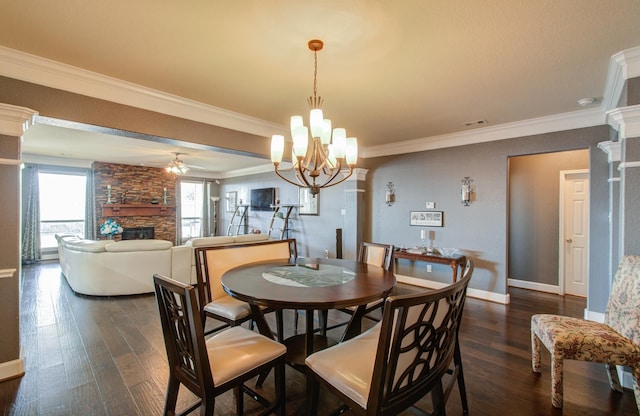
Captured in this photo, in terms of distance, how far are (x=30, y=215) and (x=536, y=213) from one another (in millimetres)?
10468

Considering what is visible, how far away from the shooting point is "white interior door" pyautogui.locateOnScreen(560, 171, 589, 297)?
439cm

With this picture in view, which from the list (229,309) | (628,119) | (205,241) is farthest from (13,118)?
(628,119)

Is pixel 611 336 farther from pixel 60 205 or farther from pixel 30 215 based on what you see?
pixel 60 205

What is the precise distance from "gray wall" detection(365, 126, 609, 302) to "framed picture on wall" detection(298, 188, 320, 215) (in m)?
1.76

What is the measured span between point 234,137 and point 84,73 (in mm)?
1527

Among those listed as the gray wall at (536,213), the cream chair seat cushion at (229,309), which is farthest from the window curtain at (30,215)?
the gray wall at (536,213)

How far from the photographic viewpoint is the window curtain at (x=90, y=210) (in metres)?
7.27

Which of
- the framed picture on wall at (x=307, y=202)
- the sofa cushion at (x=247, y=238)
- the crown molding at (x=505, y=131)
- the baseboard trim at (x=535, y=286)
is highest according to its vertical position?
the crown molding at (x=505, y=131)

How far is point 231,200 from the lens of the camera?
9180 mm

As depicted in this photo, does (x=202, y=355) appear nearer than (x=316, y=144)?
Yes

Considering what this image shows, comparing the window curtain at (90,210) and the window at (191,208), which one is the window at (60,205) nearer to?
the window curtain at (90,210)

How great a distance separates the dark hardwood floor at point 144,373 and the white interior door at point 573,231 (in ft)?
5.16

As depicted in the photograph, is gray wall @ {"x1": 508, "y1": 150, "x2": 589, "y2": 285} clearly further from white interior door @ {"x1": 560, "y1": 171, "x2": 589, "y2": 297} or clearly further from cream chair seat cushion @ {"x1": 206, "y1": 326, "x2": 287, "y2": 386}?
cream chair seat cushion @ {"x1": 206, "y1": 326, "x2": 287, "y2": 386}

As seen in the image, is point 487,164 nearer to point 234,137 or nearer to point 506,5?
point 506,5
